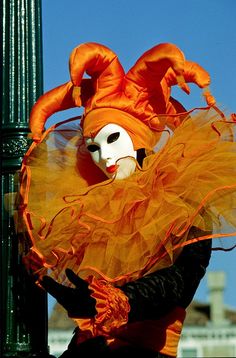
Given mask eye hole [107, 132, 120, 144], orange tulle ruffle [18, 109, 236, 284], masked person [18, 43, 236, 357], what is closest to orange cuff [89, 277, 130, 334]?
masked person [18, 43, 236, 357]

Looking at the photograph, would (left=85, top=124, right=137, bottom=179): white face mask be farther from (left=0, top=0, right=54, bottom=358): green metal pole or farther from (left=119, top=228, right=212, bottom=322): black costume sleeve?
(left=119, top=228, right=212, bottom=322): black costume sleeve

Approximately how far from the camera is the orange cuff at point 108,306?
115 inches

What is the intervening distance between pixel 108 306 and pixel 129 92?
85cm

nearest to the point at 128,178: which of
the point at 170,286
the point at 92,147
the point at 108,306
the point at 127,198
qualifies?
the point at 127,198

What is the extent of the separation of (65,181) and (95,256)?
359 millimetres

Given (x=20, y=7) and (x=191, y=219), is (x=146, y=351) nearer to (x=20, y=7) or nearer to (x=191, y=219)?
(x=191, y=219)

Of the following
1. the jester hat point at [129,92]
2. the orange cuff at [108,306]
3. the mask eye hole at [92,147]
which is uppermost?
the jester hat point at [129,92]

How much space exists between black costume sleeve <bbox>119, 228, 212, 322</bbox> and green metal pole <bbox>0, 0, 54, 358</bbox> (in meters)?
0.47

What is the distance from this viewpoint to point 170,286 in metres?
3.14

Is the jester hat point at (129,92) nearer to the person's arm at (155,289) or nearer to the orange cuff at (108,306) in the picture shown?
the person's arm at (155,289)

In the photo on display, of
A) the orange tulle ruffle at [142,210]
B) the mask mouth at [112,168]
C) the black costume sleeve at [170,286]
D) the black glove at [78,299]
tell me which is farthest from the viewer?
the mask mouth at [112,168]

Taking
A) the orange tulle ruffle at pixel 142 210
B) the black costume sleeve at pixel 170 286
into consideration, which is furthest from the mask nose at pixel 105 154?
the black costume sleeve at pixel 170 286

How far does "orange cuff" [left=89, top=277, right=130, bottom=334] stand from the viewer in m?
2.93

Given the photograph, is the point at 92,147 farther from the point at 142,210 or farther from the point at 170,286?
the point at 170,286
